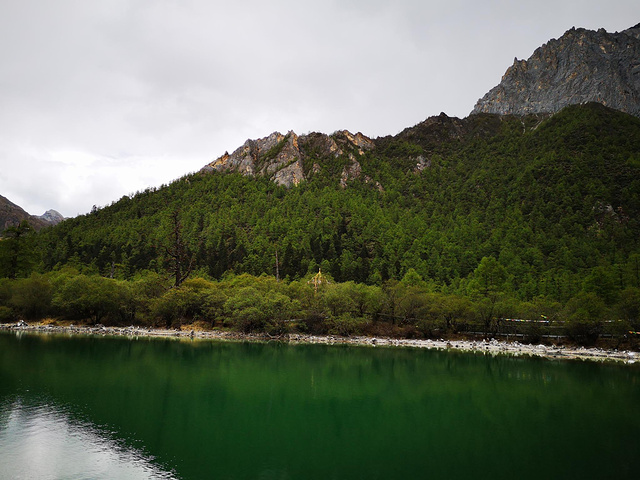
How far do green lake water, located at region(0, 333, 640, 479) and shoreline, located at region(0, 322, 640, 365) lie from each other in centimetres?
1528

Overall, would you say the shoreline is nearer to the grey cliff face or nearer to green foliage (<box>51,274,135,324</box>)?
green foliage (<box>51,274,135,324</box>)

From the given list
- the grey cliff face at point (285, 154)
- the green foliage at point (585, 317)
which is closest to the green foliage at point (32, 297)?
the green foliage at point (585, 317)

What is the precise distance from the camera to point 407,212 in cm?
11644

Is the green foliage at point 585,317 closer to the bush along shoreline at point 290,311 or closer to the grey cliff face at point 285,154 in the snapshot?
the bush along shoreline at point 290,311

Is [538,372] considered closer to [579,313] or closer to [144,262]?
[579,313]

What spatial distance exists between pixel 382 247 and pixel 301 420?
78962mm

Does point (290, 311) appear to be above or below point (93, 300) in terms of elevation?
A: below

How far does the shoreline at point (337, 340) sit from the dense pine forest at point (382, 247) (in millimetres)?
2516

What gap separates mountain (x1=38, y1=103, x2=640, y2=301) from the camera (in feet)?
269

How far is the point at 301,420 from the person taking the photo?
17312mm

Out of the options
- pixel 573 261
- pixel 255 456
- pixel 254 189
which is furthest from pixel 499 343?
pixel 254 189

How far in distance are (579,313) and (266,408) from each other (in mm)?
42429

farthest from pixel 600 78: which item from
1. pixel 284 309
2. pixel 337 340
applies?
pixel 284 309

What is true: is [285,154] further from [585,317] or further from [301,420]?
[301,420]
